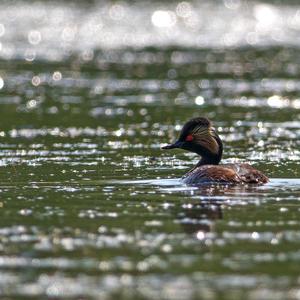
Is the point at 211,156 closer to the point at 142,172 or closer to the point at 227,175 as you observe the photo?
the point at 142,172

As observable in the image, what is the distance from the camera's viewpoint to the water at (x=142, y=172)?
1205 cm

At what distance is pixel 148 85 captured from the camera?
3684 centimetres

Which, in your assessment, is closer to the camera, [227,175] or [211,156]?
[227,175]

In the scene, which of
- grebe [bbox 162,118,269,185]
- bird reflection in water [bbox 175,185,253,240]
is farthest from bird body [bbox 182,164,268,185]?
bird reflection in water [bbox 175,185,253,240]

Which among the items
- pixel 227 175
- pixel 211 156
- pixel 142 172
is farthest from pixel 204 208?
pixel 142 172

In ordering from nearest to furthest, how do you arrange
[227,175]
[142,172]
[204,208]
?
1. [204,208]
2. [227,175]
3. [142,172]

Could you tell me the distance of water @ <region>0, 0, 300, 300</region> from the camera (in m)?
12.1

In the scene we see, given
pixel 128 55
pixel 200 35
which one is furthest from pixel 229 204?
pixel 200 35

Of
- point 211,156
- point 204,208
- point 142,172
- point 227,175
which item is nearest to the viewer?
point 204,208

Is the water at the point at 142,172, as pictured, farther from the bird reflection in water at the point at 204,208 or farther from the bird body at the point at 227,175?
the bird body at the point at 227,175

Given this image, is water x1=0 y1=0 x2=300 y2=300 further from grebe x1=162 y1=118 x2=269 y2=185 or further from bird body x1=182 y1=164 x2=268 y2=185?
grebe x1=162 y1=118 x2=269 y2=185

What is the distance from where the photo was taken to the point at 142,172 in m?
20.0

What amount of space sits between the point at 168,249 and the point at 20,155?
31.5 feet

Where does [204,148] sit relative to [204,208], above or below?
above
